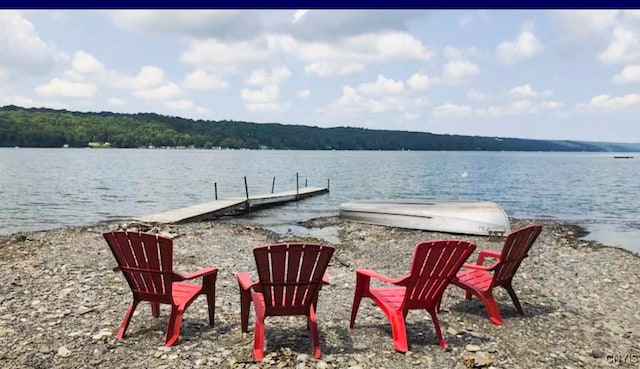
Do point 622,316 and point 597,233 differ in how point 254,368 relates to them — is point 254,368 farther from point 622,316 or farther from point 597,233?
point 597,233

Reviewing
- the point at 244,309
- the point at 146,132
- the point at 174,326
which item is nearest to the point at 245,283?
the point at 244,309

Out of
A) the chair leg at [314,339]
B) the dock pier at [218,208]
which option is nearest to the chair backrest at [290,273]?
the chair leg at [314,339]

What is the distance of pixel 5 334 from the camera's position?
5574mm

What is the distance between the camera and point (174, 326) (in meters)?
5.29

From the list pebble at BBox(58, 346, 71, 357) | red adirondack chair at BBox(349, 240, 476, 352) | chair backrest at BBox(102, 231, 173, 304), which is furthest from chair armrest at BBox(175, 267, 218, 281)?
red adirondack chair at BBox(349, 240, 476, 352)

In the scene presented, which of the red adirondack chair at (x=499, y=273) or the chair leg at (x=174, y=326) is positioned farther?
the red adirondack chair at (x=499, y=273)

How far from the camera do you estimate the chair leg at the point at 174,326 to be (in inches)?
207

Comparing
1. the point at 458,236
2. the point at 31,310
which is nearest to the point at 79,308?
the point at 31,310

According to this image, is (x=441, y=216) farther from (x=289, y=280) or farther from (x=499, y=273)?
(x=289, y=280)

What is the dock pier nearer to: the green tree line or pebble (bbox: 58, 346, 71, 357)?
pebble (bbox: 58, 346, 71, 357)

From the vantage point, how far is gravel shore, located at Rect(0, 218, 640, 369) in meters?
5.04

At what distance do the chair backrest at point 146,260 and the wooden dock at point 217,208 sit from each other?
12857 mm

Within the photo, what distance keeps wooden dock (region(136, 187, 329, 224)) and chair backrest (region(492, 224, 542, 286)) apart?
13798 millimetres

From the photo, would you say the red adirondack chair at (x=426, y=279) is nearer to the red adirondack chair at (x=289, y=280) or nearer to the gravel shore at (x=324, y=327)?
the gravel shore at (x=324, y=327)
